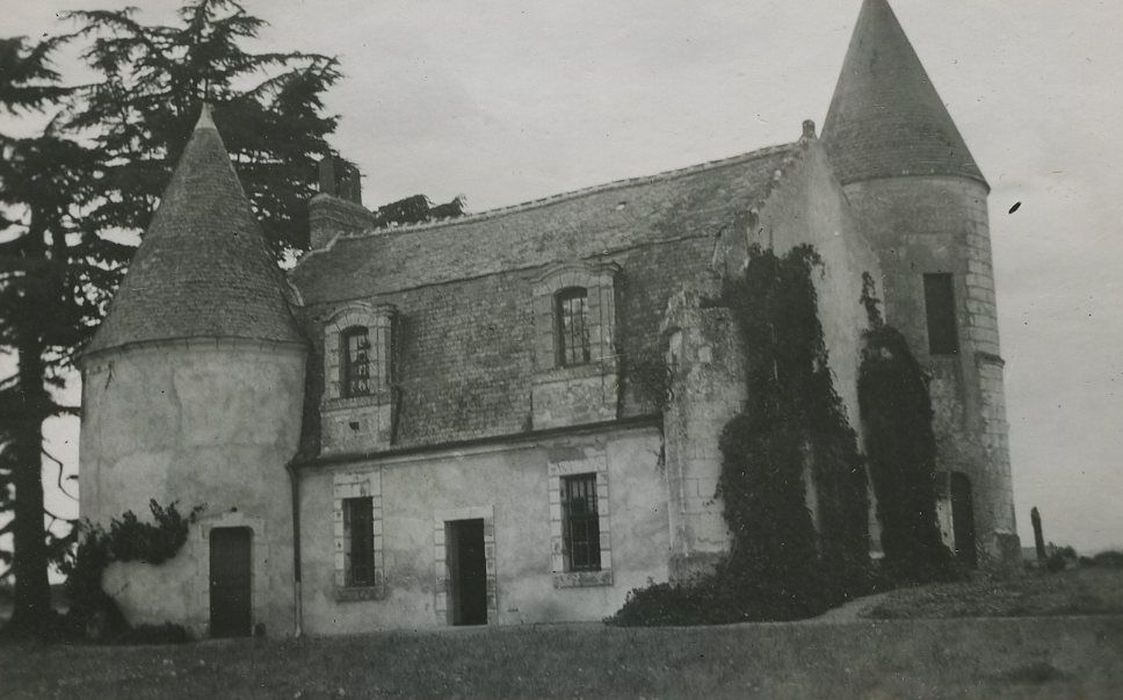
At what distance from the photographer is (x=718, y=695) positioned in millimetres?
11906

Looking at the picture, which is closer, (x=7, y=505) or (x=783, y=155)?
(x=783, y=155)

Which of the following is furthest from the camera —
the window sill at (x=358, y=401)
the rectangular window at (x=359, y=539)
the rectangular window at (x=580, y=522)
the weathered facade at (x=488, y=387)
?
the window sill at (x=358, y=401)

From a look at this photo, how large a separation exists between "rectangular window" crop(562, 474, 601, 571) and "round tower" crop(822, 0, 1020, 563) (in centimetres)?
838

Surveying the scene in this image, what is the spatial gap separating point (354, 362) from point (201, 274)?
11.0 feet

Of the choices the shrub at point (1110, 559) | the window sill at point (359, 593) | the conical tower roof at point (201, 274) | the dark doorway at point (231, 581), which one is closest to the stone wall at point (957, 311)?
the shrub at point (1110, 559)

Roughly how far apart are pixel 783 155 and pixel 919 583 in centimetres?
815

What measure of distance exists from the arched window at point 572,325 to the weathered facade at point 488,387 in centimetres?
4

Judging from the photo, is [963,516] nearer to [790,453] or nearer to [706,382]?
[790,453]

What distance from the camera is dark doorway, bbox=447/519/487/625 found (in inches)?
898

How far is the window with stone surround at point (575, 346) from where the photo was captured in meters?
21.4

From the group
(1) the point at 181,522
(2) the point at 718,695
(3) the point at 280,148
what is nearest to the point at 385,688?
(2) the point at 718,695

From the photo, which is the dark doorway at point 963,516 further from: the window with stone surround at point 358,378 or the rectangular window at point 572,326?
the window with stone surround at point 358,378

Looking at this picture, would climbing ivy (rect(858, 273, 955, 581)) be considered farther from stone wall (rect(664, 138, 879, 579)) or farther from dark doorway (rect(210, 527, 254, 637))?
dark doorway (rect(210, 527, 254, 637))

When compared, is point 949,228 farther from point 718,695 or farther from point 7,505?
point 7,505
